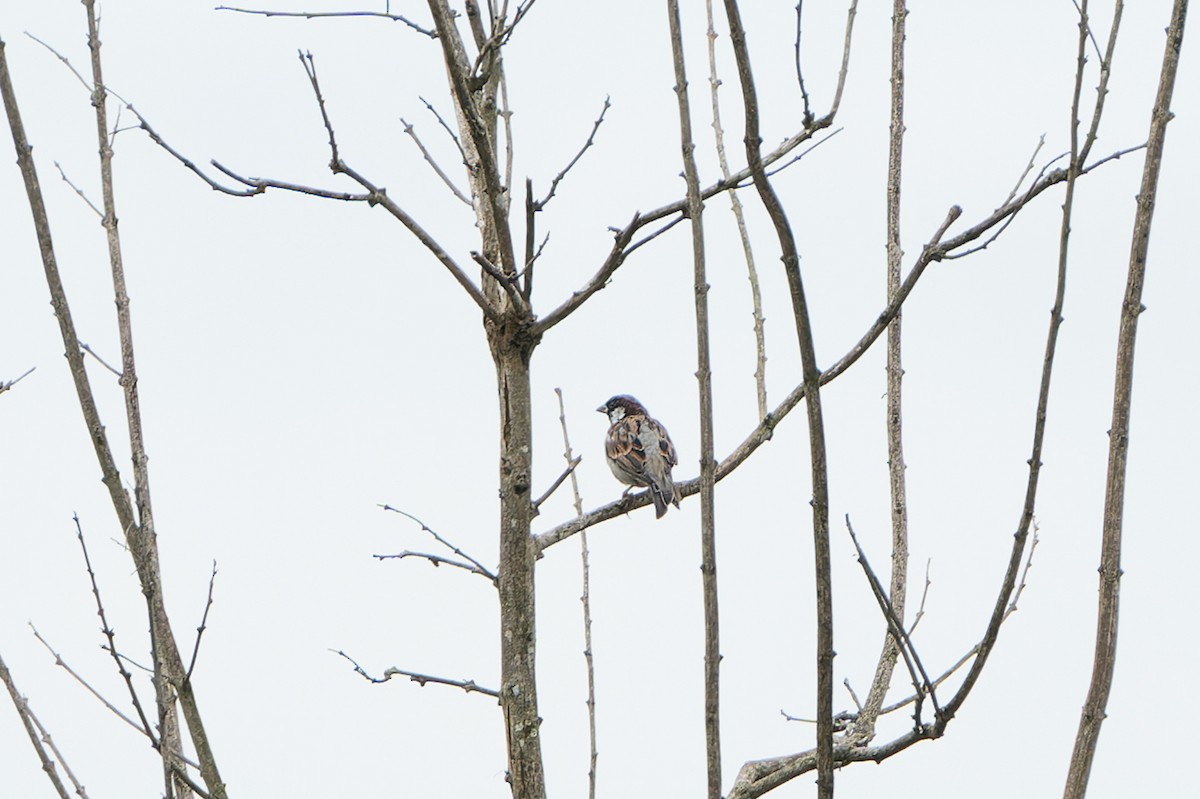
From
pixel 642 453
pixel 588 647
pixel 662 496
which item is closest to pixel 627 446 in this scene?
pixel 642 453

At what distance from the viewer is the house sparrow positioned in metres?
8.27

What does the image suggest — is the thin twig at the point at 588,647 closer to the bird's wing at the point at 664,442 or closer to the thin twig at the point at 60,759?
the thin twig at the point at 60,759

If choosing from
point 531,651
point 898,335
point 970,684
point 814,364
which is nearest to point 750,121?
point 814,364

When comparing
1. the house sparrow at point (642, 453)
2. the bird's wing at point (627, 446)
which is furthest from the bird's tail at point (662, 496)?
the bird's wing at point (627, 446)

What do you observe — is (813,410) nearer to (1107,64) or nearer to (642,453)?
(1107,64)

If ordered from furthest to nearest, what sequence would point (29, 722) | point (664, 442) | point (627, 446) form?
point (664, 442) < point (627, 446) < point (29, 722)

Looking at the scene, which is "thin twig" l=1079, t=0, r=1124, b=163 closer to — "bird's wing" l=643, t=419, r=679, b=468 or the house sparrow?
the house sparrow

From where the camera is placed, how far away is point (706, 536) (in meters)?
2.37

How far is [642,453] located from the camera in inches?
345

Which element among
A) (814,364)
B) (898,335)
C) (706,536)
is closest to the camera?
(814,364)

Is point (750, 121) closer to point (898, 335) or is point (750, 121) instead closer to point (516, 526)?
point (516, 526)

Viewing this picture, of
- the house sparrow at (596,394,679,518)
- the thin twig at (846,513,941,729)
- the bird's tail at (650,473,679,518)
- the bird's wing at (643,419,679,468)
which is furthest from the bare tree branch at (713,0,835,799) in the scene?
the bird's wing at (643,419,679,468)

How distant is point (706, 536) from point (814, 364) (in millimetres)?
388

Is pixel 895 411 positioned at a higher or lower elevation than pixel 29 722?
higher
